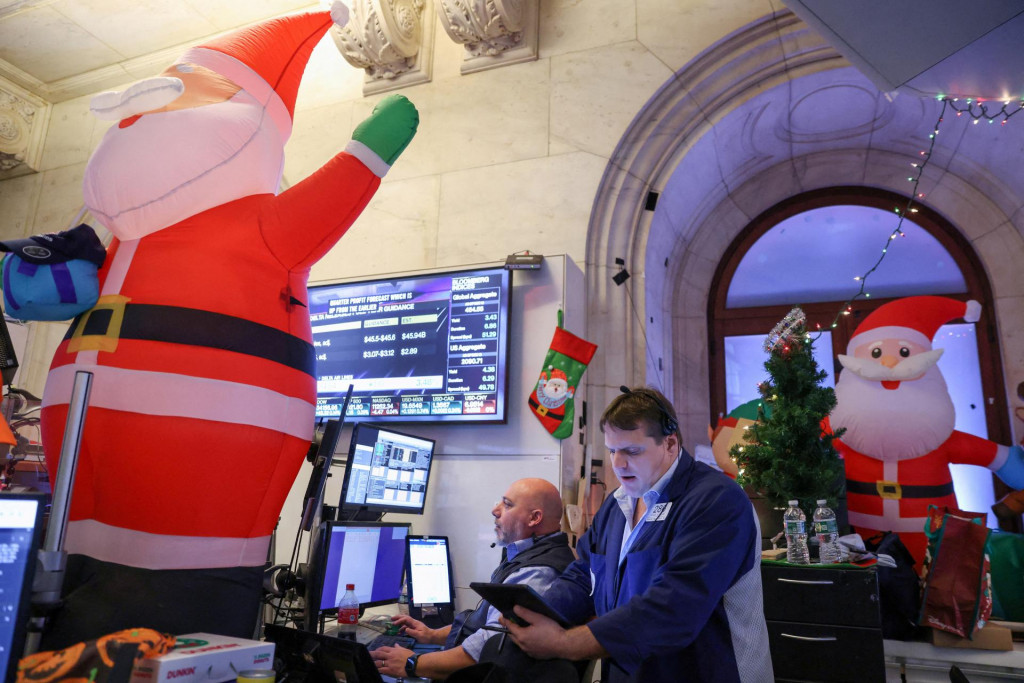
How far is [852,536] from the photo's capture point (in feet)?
10.1

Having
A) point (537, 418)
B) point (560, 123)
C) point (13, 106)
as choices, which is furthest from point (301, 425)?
point (13, 106)

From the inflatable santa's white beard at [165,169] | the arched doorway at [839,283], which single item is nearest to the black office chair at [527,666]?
the inflatable santa's white beard at [165,169]

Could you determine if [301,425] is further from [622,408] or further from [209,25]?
[209,25]

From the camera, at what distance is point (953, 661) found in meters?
2.88

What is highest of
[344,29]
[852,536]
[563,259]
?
[344,29]

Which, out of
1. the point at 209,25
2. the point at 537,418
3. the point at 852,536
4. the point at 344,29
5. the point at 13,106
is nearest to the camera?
the point at 852,536

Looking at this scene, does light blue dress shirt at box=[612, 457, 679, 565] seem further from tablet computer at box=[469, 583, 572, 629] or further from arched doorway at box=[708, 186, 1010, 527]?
arched doorway at box=[708, 186, 1010, 527]

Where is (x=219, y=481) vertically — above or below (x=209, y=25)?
below

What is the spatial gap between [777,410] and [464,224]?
219cm

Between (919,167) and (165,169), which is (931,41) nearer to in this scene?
(919,167)

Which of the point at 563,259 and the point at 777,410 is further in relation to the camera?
the point at 563,259

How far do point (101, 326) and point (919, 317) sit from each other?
3884mm

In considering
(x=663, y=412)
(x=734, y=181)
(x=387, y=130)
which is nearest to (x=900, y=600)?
(x=663, y=412)

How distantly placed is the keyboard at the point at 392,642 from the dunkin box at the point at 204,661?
1196 millimetres
